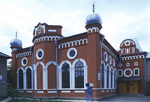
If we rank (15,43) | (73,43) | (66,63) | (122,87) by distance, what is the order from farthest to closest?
(122,87), (15,43), (66,63), (73,43)

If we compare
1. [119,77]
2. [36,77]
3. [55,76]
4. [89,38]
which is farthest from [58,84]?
[119,77]

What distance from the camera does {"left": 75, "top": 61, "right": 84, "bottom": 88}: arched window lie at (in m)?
14.8

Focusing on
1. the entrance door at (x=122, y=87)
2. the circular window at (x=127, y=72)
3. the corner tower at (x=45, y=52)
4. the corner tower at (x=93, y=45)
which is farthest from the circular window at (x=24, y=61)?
the circular window at (x=127, y=72)

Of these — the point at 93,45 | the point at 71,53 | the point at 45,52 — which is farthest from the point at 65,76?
the point at 93,45

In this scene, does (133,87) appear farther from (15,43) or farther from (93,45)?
(15,43)

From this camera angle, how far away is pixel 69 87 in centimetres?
1544

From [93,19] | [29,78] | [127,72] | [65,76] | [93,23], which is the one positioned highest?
[93,19]

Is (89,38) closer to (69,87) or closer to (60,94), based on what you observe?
(69,87)

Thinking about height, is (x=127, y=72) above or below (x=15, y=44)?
below

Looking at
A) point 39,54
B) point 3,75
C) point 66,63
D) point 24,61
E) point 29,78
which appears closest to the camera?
point 66,63

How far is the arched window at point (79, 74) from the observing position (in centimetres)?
1479

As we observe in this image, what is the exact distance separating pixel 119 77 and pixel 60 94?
40.9 feet

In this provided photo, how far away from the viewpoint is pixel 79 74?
15039 millimetres

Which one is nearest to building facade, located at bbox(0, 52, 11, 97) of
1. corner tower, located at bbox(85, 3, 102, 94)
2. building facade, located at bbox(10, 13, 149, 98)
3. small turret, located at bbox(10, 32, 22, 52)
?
building facade, located at bbox(10, 13, 149, 98)
